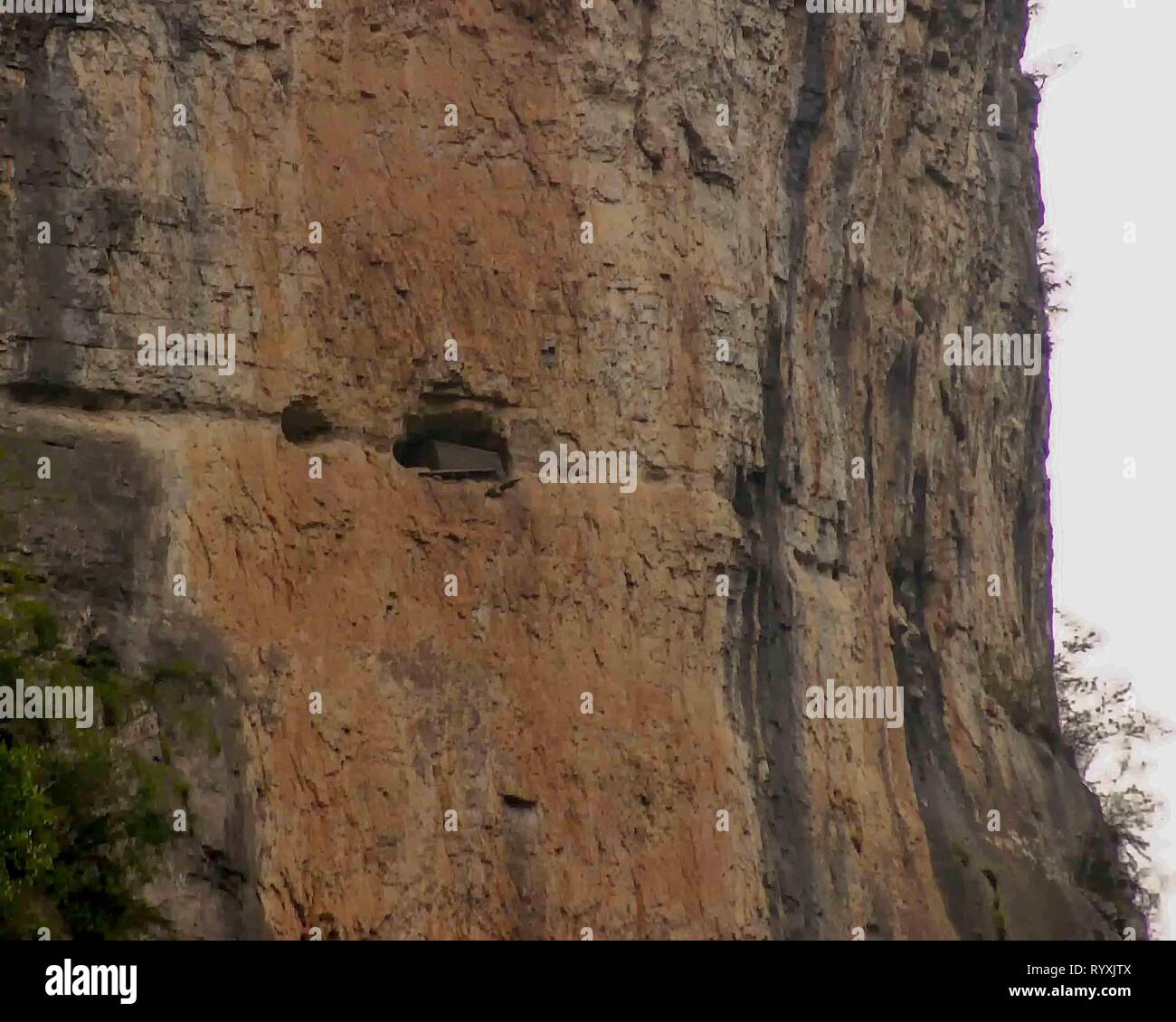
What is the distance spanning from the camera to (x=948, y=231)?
31344 mm

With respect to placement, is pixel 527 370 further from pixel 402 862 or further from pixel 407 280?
pixel 402 862

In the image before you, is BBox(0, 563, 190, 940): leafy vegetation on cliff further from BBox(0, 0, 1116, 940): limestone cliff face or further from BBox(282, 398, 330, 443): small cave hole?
BBox(282, 398, 330, 443): small cave hole

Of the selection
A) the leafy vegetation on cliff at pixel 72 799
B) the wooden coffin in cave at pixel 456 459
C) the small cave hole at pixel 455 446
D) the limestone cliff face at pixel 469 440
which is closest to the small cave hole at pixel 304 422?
the limestone cliff face at pixel 469 440

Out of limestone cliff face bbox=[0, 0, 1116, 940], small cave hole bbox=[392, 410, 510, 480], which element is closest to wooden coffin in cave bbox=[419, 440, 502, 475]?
small cave hole bbox=[392, 410, 510, 480]

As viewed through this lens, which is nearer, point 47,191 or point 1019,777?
point 47,191

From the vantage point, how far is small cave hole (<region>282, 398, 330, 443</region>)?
2216 cm

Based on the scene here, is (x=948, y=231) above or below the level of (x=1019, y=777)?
above

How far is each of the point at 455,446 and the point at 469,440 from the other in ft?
0.51

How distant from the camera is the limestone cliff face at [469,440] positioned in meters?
20.9

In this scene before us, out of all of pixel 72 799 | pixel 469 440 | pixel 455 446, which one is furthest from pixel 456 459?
pixel 72 799
